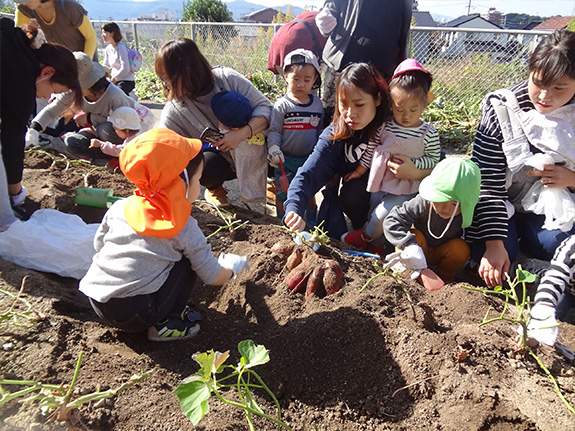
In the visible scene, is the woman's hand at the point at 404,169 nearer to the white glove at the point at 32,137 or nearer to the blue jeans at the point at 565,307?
the blue jeans at the point at 565,307

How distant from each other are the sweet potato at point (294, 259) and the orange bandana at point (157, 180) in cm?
74

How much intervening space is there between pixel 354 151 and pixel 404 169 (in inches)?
13.9

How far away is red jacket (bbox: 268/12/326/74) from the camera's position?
3332mm

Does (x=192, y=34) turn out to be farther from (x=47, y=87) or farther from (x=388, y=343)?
(x=388, y=343)

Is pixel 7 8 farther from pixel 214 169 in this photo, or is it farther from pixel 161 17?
pixel 161 17

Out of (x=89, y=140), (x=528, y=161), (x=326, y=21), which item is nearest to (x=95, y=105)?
(x=89, y=140)

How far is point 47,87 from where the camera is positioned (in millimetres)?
2650

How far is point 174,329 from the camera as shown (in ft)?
5.68

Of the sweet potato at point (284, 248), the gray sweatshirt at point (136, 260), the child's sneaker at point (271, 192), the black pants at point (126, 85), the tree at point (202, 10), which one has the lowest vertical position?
the tree at point (202, 10)

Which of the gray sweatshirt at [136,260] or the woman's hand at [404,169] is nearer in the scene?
the gray sweatshirt at [136,260]

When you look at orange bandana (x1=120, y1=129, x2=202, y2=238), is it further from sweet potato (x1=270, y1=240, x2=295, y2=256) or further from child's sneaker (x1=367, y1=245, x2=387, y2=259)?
child's sneaker (x1=367, y1=245, x2=387, y2=259)

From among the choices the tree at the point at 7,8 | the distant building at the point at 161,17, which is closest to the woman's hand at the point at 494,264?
the tree at the point at 7,8

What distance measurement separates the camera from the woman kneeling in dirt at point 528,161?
1.92m

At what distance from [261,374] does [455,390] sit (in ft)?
2.35
